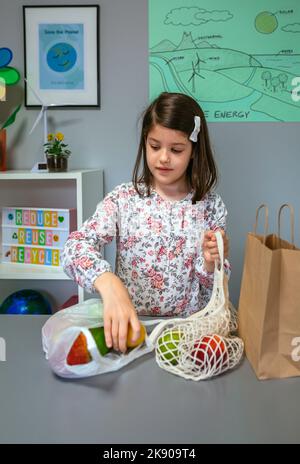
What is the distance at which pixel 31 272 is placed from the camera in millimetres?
1876

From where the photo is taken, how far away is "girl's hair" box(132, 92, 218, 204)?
123 cm

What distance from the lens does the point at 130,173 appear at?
208 cm

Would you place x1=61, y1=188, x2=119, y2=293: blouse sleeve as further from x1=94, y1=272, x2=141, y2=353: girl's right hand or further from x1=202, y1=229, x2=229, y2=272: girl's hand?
x1=202, y1=229, x2=229, y2=272: girl's hand

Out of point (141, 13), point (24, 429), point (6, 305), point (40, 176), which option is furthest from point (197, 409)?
point (141, 13)

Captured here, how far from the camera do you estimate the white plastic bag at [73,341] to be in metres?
0.74

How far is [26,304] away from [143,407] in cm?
137

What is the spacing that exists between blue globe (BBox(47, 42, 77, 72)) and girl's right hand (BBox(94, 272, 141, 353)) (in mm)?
1483

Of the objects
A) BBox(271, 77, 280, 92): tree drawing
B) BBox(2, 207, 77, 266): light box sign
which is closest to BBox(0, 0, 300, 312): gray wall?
BBox(271, 77, 280, 92): tree drawing

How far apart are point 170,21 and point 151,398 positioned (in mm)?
1714

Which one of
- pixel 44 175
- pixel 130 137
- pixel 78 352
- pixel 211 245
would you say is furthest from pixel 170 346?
pixel 130 137

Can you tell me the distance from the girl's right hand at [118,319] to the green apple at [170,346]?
47 millimetres

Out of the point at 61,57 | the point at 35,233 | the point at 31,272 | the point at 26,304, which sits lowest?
the point at 26,304

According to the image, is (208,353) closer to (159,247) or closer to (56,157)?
(159,247)
